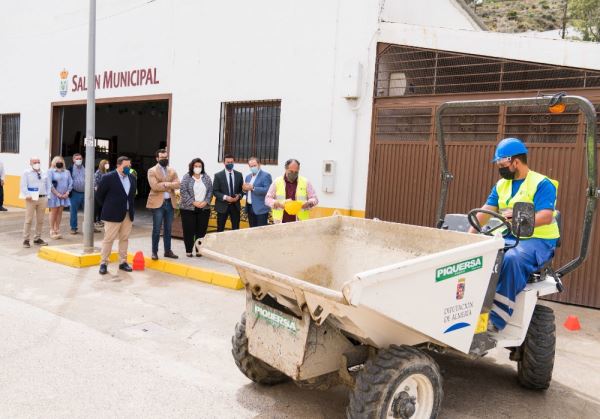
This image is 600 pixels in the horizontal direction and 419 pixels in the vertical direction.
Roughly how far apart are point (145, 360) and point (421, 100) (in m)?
6.00

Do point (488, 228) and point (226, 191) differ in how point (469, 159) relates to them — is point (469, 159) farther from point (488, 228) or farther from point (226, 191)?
point (488, 228)

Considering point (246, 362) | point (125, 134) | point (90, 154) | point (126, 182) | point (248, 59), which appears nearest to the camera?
point (246, 362)

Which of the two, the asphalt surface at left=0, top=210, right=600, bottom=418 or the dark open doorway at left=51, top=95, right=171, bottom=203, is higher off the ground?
the dark open doorway at left=51, top=95, right=171, bottom=203

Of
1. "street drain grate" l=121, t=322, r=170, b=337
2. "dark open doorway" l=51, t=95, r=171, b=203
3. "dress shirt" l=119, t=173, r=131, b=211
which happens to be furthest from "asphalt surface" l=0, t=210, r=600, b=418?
"dark open doorway" l=51, t=95, r=171, b=203

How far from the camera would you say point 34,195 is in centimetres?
1043

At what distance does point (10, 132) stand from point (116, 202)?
12.2 meters

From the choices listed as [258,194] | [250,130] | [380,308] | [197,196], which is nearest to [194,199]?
[197,196]

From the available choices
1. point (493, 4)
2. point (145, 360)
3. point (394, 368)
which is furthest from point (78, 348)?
point (493, 4)

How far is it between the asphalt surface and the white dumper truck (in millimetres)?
301

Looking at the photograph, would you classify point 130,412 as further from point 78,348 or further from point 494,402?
point 494,402

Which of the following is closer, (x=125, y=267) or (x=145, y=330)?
(x=145, y=330)

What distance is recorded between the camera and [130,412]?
384 centimetres

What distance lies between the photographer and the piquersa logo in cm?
333

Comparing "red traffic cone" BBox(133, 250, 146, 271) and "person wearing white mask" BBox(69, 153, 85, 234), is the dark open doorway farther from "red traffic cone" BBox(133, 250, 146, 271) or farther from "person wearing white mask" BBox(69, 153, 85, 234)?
"red traffic cone" BBox(133, 250, 146, 271)
